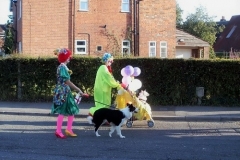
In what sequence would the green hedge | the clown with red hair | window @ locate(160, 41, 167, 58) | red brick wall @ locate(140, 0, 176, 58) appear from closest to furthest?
the clown with red hair < the green hedge < red brick wall @ locate(140, 0, 176, 58) < window @ locate(160, 41, 167, 58)

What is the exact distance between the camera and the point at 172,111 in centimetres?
1525

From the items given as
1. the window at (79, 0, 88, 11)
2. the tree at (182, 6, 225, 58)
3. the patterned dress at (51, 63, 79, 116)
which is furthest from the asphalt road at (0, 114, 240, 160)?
the tree at (182, 6, 225, 58)

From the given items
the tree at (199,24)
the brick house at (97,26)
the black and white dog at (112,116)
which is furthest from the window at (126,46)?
the tree at (199,24)

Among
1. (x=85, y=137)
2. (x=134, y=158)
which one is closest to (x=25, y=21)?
(x=85, y=137)

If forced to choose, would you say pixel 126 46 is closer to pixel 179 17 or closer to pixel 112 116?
pixel 112 116

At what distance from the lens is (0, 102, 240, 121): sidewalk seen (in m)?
13.9

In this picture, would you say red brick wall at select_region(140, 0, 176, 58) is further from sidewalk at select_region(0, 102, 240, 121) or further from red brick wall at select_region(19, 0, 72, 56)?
sidewalk at select_region(0, 102, 240, 121)

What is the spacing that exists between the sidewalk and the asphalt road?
100cm

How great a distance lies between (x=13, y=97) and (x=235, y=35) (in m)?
40.8

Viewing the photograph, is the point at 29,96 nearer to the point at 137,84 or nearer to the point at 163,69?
the point at 163,69

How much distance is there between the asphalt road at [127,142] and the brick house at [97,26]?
14649mm

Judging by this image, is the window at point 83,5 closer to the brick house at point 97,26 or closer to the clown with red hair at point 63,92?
the brick house at point 97,26

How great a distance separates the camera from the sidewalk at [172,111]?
1394 cm

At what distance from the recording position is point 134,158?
8.12 m
